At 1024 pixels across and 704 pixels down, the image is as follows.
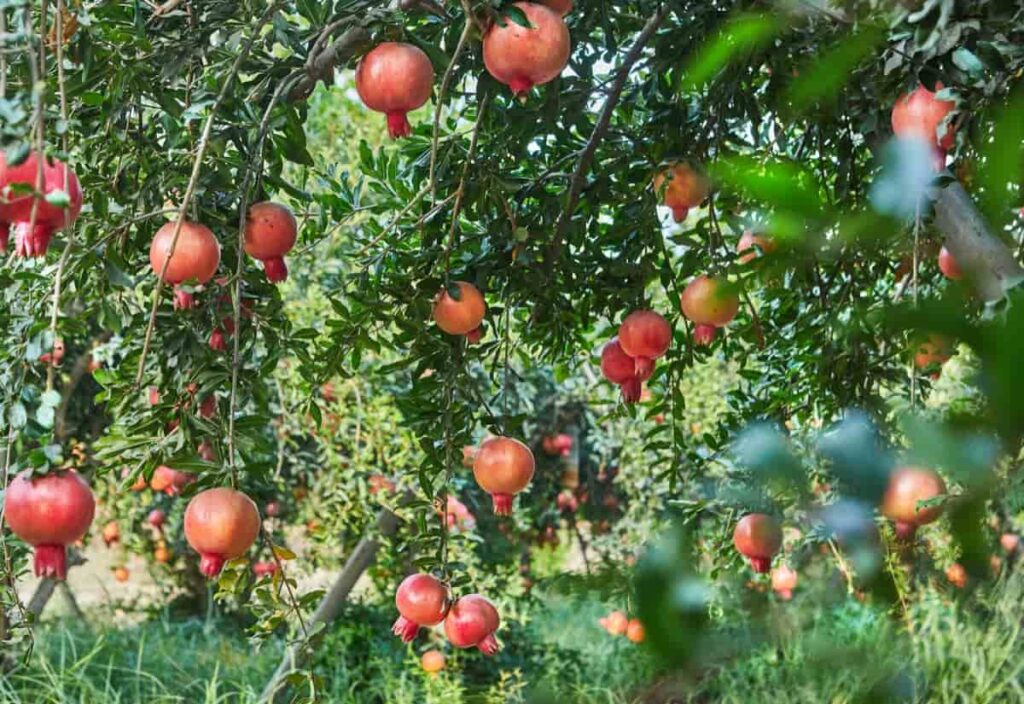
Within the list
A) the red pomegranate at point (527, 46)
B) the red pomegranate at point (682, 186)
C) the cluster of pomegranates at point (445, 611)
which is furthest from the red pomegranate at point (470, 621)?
the red pomegranate at point (527, 46)

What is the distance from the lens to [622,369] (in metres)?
1.46

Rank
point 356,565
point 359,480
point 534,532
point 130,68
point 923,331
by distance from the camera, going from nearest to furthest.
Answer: point 923,331 < point 130,68 < point 359,480 < point 356,565 < point 534,532

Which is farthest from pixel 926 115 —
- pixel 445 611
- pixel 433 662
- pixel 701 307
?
pixel 433 662

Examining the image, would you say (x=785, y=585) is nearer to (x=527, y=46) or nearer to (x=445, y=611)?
(x=445, y=611)

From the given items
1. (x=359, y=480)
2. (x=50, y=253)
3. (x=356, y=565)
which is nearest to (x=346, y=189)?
(x=50, y=253)

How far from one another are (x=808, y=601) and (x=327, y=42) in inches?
37.3

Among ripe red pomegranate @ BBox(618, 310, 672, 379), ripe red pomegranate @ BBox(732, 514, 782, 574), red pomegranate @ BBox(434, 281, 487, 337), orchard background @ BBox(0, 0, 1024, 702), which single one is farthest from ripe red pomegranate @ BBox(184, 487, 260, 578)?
ripe red pomegranate @ BBox(618, 310, 672, 379)

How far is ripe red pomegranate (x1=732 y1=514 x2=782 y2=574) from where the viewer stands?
3.05 ft

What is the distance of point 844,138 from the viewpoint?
1.40 meters

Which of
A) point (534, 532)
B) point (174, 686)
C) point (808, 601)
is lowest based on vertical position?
point (808, 601)

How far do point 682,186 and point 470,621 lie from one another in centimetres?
58

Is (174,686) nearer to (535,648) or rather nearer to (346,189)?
(535,648)

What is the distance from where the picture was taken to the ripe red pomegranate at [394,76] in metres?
1.02

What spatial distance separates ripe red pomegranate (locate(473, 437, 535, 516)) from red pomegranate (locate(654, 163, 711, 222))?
1.13 ft
